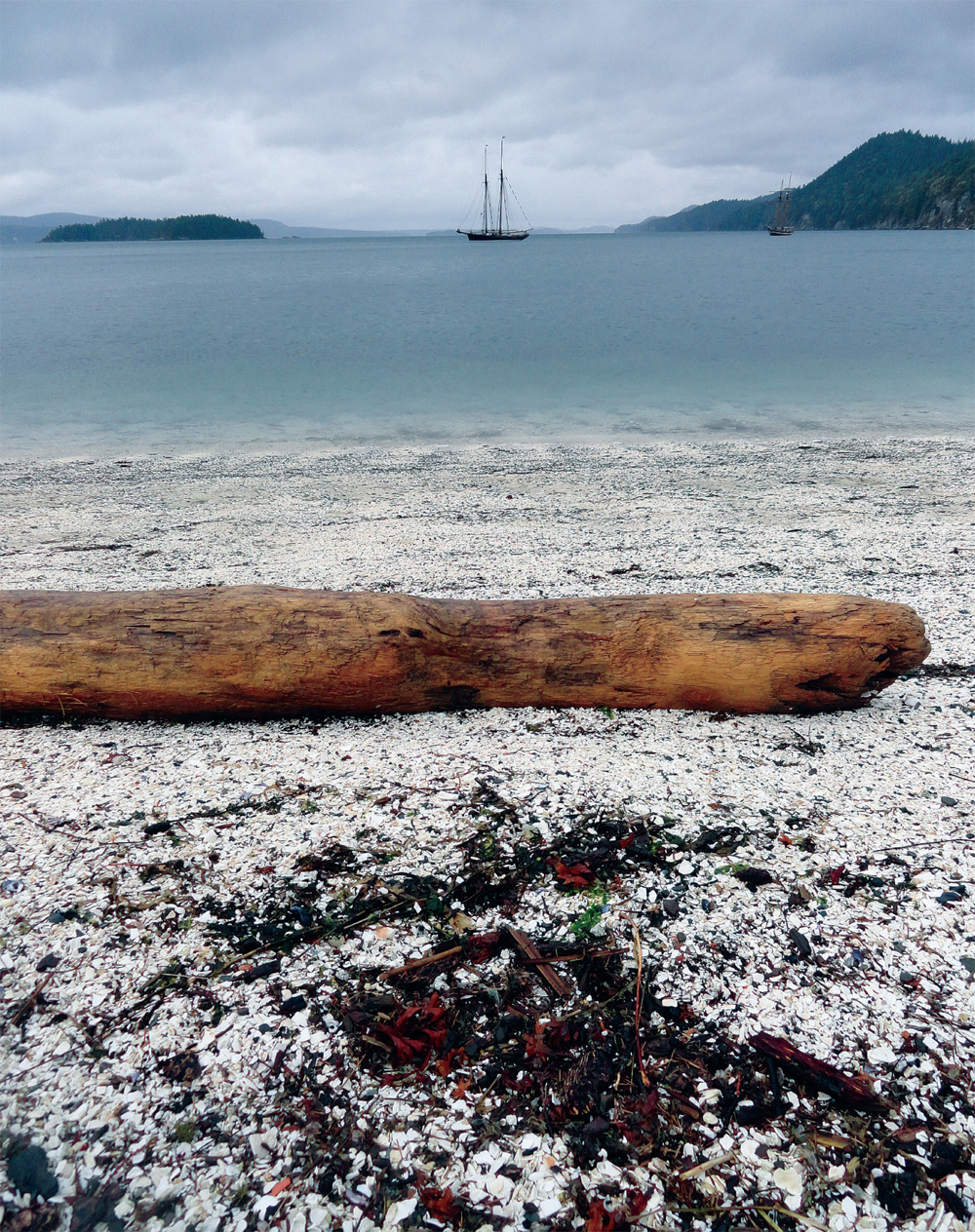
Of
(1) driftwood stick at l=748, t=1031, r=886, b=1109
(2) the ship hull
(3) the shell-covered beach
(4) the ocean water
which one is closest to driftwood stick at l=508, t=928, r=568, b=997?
(3) the shell-covered beach

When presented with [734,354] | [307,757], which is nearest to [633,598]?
[307,757]

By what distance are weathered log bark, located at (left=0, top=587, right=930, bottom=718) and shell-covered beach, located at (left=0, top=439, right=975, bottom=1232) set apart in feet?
0.53

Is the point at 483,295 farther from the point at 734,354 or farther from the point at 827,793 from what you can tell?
the point at 827,793

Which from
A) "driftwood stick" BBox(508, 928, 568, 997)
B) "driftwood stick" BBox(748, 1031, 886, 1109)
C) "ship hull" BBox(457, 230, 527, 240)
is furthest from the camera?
"ship hull" BBox(457, 230, 527, 240)

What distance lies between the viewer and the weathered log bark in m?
3.89

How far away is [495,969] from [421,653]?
1846 mm

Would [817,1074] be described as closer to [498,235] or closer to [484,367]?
[484,367]

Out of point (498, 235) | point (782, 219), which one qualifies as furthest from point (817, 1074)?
point (782, 219)

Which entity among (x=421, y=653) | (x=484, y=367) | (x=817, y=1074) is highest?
(x=484, y=367)

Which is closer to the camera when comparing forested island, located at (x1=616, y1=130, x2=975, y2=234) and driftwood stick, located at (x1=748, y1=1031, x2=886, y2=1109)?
driftwood stick, located at (x1=748, y1=1031, x2=886, y2=1109)

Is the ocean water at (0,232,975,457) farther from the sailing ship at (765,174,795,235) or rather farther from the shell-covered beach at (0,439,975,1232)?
the sailing ship at (765,174,795,235)

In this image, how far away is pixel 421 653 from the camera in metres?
3.97

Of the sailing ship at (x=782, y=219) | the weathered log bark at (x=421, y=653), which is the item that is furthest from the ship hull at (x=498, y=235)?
the weathered log bark at (x=421, y=653)

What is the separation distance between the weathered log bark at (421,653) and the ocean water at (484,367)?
10.9 metres
